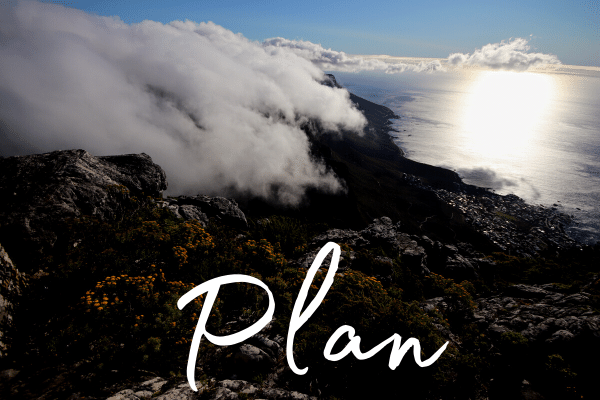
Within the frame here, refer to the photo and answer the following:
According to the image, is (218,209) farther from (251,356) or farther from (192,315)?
(251,356)

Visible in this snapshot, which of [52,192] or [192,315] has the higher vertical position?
[52,192]

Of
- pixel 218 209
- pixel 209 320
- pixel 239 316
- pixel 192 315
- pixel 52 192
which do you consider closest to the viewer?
pixel 192 315

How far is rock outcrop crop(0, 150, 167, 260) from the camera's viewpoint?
898 cm

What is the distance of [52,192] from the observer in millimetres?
10734

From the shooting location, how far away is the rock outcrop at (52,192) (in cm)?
898

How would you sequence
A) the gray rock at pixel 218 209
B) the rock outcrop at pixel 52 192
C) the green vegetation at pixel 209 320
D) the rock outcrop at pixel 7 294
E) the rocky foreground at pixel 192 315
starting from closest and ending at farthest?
the rock outcrop at pixel 7 294
the rocky foreground at pixel 192 315
the green vegetation at pixel 209 320
the rock outcrop at pixel 52 192
the gray rock at pixel 218 209

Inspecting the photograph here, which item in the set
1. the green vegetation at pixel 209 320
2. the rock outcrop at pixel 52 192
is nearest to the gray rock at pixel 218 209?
the rock outcrop at pixel 52 192

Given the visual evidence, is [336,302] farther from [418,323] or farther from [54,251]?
[54,251]

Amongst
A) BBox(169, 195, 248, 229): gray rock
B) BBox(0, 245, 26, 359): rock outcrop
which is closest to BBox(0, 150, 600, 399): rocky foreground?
BBox(0, 245, 26, 359): rock outcrop

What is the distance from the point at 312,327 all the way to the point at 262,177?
6193 inches

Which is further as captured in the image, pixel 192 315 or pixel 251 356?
pixel 192 315

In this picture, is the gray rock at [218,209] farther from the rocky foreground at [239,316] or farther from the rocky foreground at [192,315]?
the rocky foreground at [192,315]

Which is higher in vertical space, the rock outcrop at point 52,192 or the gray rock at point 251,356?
the rock outcrop at point 52,192

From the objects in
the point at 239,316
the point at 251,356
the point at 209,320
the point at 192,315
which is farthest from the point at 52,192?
the point at 251,356
